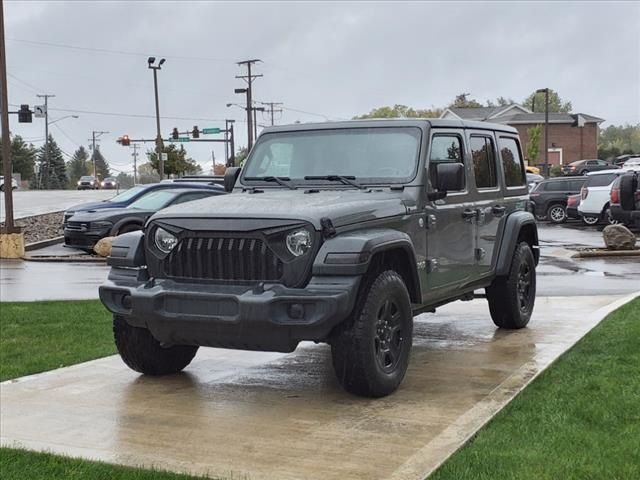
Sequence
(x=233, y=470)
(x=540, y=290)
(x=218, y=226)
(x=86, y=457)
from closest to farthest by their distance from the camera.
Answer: (x=233, y=470), (x=86, y=457), (x=218, y=226), (x=540, y=290)

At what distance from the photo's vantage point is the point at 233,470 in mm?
4500

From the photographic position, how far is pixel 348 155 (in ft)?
22.5

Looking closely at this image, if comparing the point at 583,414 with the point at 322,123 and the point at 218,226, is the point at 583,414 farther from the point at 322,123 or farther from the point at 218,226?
the point at 322,123

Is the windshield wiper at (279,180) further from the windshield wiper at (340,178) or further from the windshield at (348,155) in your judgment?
the windshield wiper at (340,178)

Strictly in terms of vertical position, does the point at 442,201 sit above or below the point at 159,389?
above

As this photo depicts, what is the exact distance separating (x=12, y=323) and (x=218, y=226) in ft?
15.7

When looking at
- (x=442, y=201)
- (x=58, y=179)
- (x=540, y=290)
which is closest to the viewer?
(x=442, y=201)

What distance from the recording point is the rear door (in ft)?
25.1

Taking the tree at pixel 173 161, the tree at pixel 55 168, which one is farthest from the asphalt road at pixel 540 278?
the tree at pixel 55 168

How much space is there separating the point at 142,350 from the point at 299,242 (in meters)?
1.80

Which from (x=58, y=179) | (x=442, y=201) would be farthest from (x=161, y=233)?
(x=58, y=179)

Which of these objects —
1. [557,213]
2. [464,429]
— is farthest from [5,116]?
[557,213]

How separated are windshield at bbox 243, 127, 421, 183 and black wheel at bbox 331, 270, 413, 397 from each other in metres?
1.06

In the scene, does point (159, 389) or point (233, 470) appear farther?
point (159, 389)
